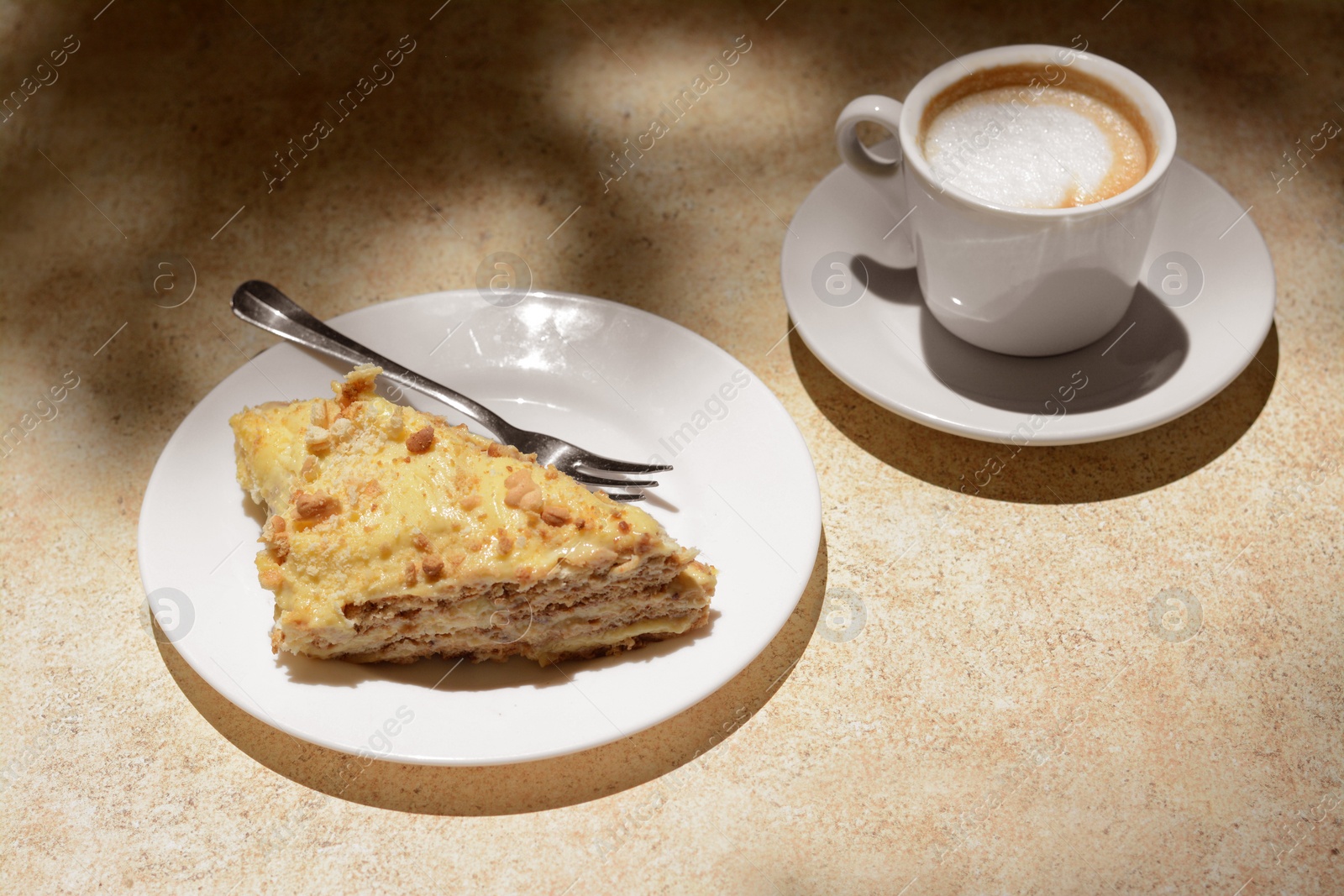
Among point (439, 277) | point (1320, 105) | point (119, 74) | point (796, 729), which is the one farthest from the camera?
point (119, 74)

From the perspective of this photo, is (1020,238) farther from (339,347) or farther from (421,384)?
(339,347)

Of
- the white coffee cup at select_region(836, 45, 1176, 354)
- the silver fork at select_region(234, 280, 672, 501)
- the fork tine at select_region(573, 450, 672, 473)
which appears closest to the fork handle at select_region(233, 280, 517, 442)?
the silver fork at select_region(234, 280, 672, 501)

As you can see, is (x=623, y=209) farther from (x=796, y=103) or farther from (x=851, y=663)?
(x=851, y=663)

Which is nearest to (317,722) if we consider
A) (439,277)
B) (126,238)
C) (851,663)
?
(851,663)

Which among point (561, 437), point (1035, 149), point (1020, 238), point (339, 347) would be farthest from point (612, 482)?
point (1035, 149)

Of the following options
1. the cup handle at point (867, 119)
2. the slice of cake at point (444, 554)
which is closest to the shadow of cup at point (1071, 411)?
the cup handle at point (867, 119)

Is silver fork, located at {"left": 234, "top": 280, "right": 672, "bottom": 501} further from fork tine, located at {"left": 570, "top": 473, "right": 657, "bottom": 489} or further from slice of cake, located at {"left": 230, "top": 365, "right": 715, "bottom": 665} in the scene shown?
slice of cake, located at {"left": 230, "top": 365, "right": 715, "bottom": 665}

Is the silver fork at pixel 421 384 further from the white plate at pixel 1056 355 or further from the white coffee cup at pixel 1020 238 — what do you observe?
the white coffee cup at pixel 1020 238
